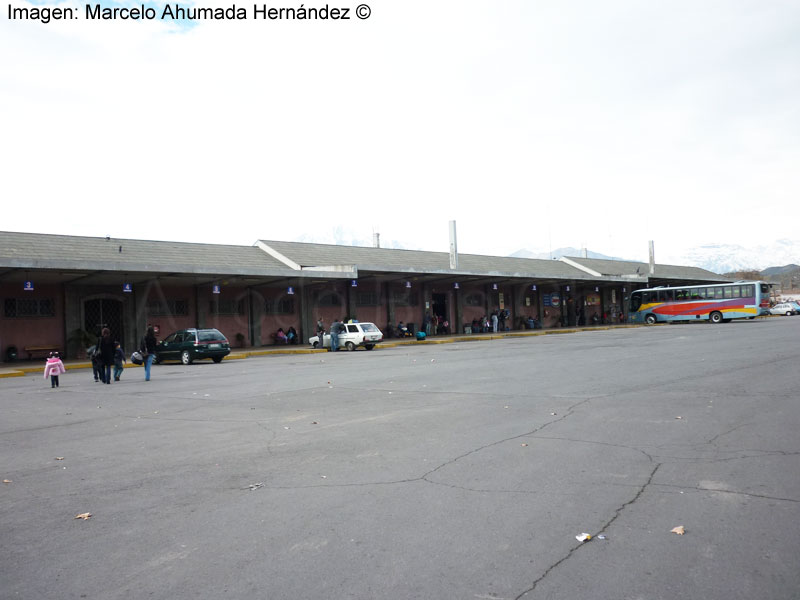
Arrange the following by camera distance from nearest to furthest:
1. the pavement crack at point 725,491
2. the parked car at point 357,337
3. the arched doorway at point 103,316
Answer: the pavement crack at point 725,491, the arched doorway at point 103,316, the parked car at point 357,337

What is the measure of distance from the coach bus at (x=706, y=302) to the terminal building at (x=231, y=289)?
2750 millimetres

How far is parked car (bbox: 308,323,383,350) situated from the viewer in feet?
105

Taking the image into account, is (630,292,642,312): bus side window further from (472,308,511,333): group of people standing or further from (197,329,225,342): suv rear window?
(197,329,225,342): suv rear window

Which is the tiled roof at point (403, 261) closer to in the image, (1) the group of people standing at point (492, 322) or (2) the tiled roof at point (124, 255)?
(2) the tiled roof at point (124, 255)

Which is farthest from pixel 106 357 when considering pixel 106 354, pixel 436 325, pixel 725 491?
pixel 436 325

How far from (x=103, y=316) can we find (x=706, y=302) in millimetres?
42835

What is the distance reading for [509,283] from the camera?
4956 cm

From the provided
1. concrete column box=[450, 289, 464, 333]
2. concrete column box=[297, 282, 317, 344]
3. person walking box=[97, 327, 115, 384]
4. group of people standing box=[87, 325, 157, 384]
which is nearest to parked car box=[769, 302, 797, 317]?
concrete column box=[450, 289, 464, 333]

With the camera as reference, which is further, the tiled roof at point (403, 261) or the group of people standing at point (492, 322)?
the group of people standing at point (492, 322)

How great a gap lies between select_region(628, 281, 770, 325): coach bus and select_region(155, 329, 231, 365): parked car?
3852cm

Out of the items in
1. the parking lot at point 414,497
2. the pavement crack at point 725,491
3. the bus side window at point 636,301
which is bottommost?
the pavement crack at point 725,491

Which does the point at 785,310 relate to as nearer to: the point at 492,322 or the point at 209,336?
the point at 492,322

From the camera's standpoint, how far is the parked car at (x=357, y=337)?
3195 centimetres

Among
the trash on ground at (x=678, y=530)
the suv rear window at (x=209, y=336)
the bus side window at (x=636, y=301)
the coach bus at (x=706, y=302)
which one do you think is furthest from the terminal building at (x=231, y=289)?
the trash on ground at (x=678, y=530)
